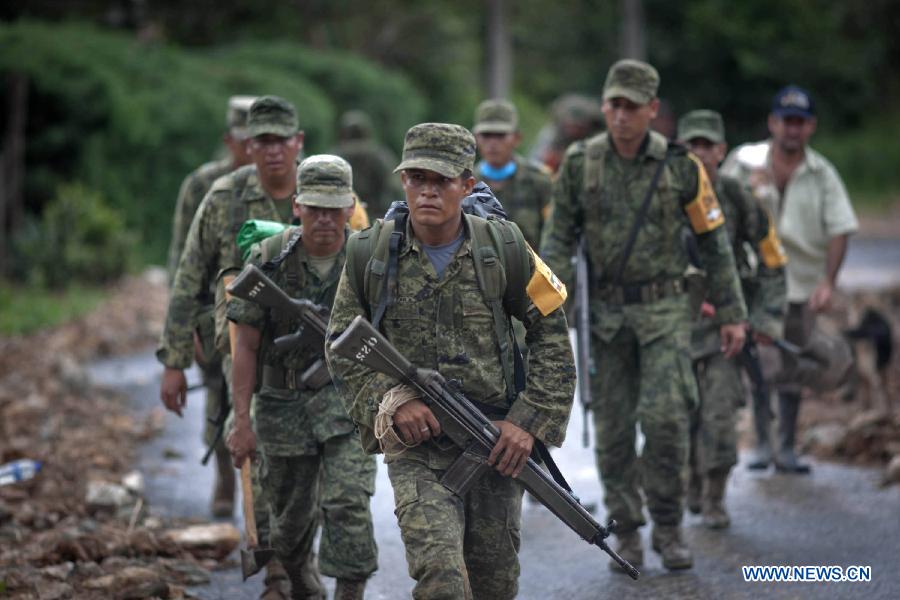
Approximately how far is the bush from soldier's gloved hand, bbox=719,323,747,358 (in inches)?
452

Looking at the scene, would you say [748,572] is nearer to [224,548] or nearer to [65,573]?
[224,548]

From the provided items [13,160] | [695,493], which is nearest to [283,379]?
[695,493]

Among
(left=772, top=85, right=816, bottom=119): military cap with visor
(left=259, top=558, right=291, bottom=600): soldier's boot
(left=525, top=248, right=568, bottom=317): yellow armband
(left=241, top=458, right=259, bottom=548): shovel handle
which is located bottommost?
(left=259, top=558, right=291, bottom=600): soldier's boot

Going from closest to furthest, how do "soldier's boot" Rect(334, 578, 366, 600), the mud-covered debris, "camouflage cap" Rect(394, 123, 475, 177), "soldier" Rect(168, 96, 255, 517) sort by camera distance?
"camouflage cap" Rect(394, 123, 475, 177)
"soldier's boot" Rect(334, 578, 366, 600)
the mud-covered debris
"soldier" Rect(168, 96, 255, 517)

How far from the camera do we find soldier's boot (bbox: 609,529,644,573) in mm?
7039

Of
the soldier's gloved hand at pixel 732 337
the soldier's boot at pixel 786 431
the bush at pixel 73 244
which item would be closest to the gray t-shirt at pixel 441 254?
the soldier's gloved hand at pixel 732 337

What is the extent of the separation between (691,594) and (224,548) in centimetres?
245

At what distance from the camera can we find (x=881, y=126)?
4591 cm

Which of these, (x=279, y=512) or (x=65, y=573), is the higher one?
(x=279, y=512)

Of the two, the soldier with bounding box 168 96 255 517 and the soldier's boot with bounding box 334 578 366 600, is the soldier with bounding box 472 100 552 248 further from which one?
the soldier's boot with bounding box 334 578 366 600

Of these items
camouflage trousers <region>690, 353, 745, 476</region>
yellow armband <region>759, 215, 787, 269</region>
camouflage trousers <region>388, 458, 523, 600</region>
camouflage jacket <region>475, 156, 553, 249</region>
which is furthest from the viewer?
camouflage jacket <region>475, 156, 553, 249</region>

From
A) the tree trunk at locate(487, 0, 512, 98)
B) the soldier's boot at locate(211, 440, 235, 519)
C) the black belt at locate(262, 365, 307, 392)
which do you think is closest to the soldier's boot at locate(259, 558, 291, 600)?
the black belt at locate(262, 365, 307, 392)

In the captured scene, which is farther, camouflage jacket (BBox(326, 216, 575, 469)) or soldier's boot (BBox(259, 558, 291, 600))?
soldier's boot (BBox(259, 558, 291, 600))

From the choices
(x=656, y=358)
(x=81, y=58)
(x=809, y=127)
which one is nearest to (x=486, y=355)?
(x=656, y=358)
